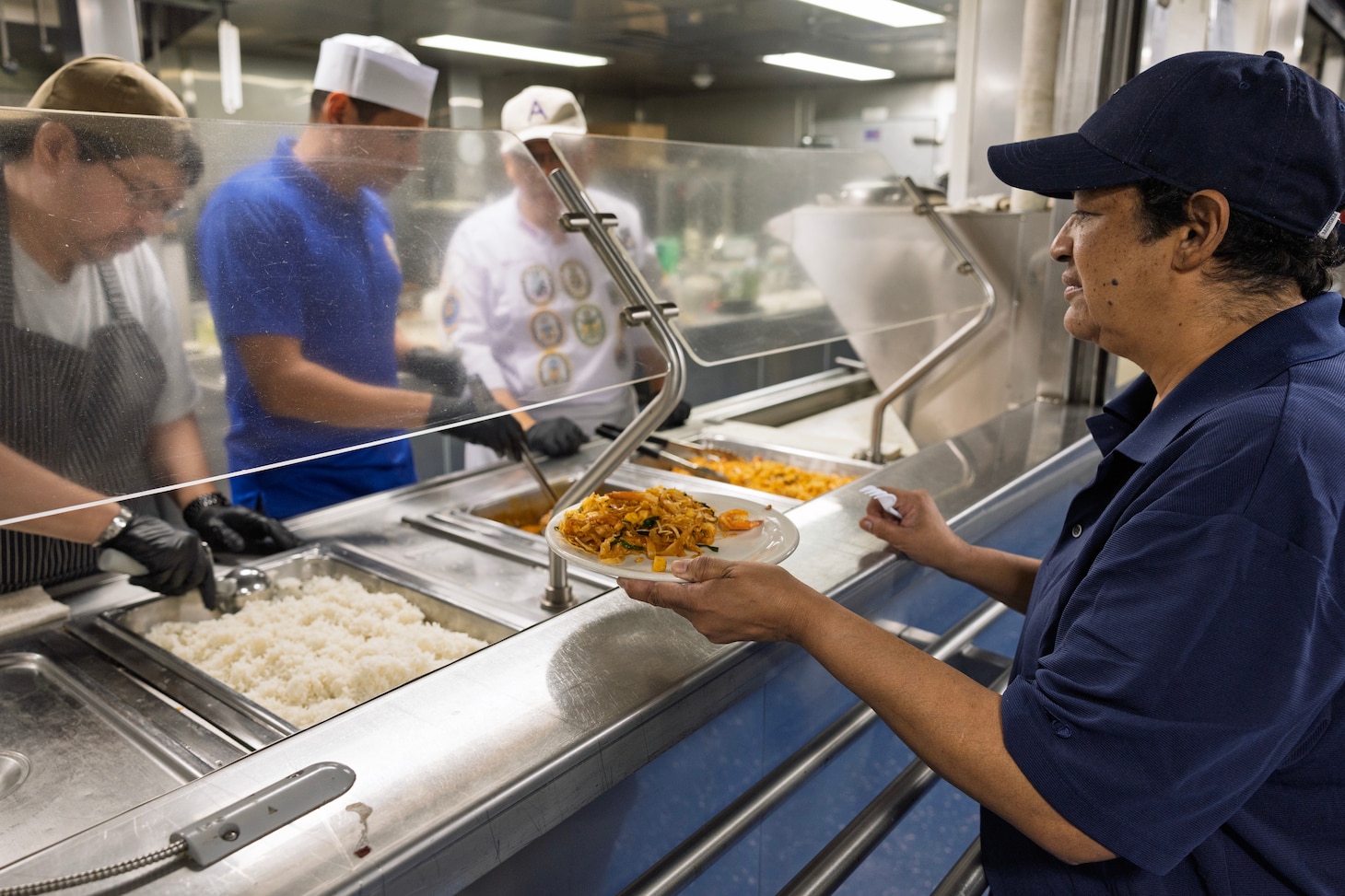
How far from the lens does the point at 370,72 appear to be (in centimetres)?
208

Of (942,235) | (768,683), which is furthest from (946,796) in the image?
(942,235)

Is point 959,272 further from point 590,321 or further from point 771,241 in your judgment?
point 590,321

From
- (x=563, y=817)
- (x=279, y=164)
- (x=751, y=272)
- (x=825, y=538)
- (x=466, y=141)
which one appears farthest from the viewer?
(x=751, y=272)

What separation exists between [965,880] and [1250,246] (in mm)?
1020

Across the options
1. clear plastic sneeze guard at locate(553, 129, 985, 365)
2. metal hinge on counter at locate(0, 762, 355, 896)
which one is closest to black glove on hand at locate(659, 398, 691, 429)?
clear plastic sneeze guard at locate(553, 129, 985, 365)

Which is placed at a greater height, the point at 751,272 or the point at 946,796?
the point at 751,272

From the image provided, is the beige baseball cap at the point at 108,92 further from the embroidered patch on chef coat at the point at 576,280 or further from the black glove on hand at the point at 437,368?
the embroidered patch on chef coat at the point at 576,280

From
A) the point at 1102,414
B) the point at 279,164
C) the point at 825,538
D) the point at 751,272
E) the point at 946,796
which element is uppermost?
the point at 279,164

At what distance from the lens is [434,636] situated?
138 cm

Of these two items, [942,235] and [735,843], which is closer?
[735,843]

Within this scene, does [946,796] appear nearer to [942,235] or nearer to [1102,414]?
[1102,414]

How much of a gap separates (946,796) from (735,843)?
31.2 inches

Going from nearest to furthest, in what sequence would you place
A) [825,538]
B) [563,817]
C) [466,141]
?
[563,817], [466,141], [825,538]

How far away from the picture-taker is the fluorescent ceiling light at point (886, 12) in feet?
13.4
